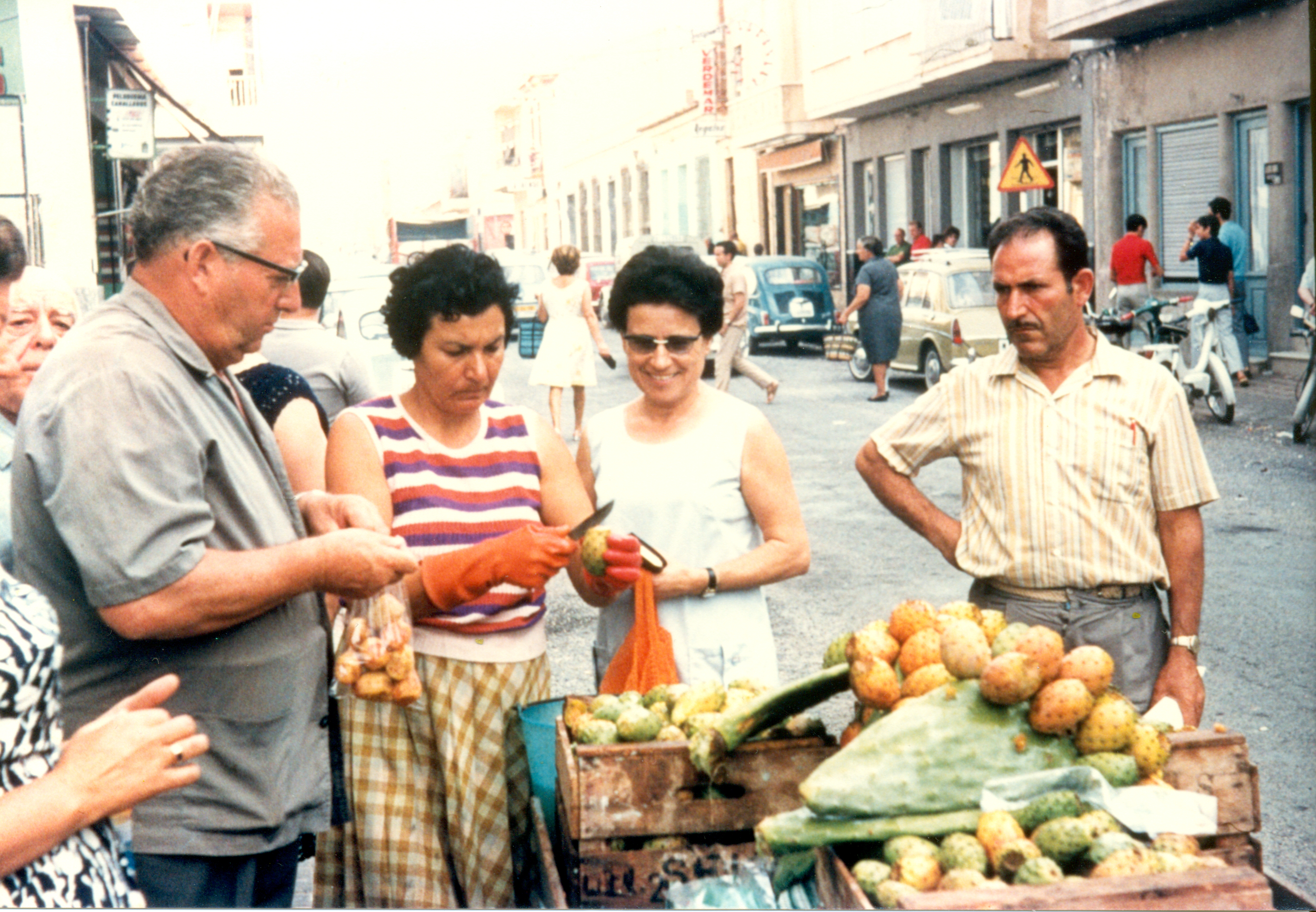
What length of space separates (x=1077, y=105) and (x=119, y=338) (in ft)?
74.1

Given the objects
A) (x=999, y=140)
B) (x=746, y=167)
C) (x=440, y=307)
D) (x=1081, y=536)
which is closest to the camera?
(x=440, y=307)

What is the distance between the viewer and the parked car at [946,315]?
16.2 meters

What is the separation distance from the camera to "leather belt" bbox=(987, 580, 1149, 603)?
10.7 feet

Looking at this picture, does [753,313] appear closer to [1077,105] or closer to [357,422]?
[1077,105]

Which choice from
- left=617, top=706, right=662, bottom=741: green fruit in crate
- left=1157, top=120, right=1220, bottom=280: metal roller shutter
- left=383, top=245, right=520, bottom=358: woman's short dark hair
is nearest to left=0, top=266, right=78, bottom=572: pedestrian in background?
left=383, top=245, right=520, bottom=358: woman's short dark hair

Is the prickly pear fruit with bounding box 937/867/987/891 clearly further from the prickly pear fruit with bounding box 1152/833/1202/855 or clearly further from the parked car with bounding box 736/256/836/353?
the parked car with bounding box 736/256/836/353

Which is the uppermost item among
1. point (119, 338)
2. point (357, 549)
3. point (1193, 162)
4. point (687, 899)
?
point (1193, 162)

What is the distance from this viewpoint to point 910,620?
244 centimetres

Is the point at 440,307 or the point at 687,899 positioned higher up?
the point at 440,307

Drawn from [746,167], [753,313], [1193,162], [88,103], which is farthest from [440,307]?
[746,167]

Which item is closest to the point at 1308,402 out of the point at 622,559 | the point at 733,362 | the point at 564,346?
the point at 564,346

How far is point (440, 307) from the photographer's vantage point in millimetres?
2988

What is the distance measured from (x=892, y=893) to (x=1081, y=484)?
5.39 feet

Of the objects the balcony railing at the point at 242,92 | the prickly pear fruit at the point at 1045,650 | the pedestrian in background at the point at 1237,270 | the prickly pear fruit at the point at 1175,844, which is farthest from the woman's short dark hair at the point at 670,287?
the balcony railing at the point at 242,92
